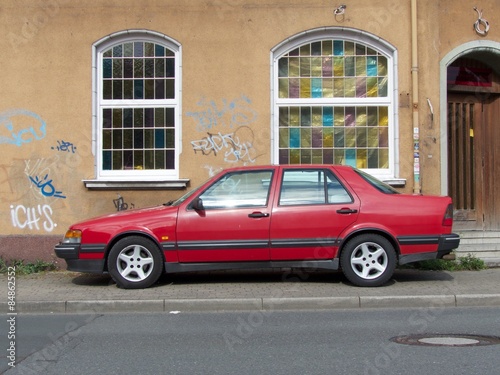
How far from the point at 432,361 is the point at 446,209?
3514 millimetres

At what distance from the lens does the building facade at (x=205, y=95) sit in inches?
438

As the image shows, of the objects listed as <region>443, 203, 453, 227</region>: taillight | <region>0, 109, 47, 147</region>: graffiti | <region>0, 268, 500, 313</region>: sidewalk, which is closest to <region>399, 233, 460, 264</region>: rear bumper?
<region>443, 203, 453, 227</region>: taillight

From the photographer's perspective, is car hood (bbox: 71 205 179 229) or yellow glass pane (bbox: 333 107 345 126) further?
yellow glass pane (bbox: 333 107 345 126)

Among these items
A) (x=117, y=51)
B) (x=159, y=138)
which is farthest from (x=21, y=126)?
(x=159, y=138)

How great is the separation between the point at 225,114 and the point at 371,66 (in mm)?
2848

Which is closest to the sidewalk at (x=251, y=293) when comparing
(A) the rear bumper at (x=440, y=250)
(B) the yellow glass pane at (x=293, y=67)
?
(A) the rear bumper at (x=440, y=250)

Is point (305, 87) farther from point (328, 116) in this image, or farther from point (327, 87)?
point (328, 116)

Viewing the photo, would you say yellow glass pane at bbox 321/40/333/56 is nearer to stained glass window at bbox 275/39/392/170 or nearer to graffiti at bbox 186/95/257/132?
stained glass window at bbox 275/39/392/170

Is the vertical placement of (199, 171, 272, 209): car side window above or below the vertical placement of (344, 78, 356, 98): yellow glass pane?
below

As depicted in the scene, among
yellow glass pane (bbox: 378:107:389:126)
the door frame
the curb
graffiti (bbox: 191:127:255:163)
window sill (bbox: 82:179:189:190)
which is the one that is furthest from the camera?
yellow glass pane (bbox: 378:107:389:126)

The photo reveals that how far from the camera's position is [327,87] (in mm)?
11617

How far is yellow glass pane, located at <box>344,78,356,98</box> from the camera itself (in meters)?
11.6

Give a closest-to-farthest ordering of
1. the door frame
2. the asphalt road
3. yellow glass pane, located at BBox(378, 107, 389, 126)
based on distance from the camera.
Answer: the asphalt road
the door frame
yellow glass pane, located at BBox(378, 107, 389, 126)

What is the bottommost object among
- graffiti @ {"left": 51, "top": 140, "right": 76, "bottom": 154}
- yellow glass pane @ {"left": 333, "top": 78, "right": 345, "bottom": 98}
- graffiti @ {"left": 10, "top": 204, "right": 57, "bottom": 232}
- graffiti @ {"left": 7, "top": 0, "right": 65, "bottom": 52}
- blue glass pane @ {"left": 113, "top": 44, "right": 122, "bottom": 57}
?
graffiti @ {"left": 10, "top": 204, "right": 57, "bottom": 232}
